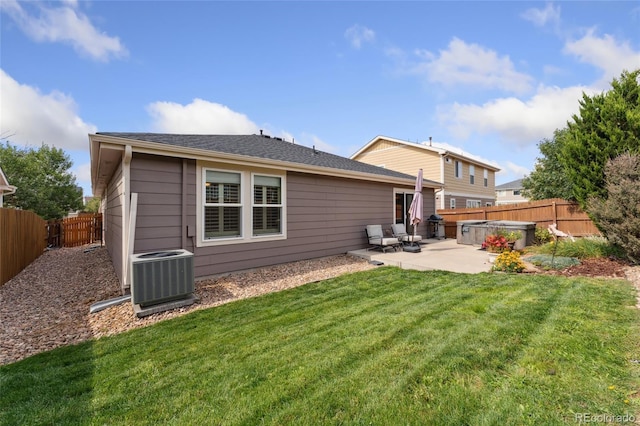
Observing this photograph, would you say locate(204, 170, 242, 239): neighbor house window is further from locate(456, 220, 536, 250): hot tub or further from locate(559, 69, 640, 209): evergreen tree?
locate(559, 69, 640, 209): evergreen tree

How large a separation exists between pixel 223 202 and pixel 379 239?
514 centimetres

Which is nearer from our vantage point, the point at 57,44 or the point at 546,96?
the point at 57,44

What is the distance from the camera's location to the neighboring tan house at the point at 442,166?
18.0m

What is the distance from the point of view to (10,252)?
6.96 meters

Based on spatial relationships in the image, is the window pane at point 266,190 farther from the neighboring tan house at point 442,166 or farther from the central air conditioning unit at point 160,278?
the neighboring tan house at point 442,166

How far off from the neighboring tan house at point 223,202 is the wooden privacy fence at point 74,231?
34.0 feet

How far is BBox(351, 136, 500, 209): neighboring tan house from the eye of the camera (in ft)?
58.9

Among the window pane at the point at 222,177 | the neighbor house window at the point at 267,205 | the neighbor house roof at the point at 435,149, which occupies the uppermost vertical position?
the neighbor house roof at the point at 435,149

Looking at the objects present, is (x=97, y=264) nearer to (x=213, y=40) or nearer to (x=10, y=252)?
(x=10, y=252)

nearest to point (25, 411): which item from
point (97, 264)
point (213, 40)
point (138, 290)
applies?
point (138, 290)

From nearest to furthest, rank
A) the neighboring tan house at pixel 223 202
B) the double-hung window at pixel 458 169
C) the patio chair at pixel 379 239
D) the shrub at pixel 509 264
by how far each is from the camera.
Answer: the neighboring tan house at pixel 223 202 < the shrub at pixel 509 264 < the patio chair at pixel 379 239 < the double-hung window at pixel 458 169

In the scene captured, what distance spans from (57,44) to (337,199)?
9.60 m

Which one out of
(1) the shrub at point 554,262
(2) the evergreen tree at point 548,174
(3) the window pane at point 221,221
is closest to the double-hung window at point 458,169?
(2) the evergreen tree at point 548,174

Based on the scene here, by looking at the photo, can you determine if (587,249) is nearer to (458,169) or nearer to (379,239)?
(379,239)
